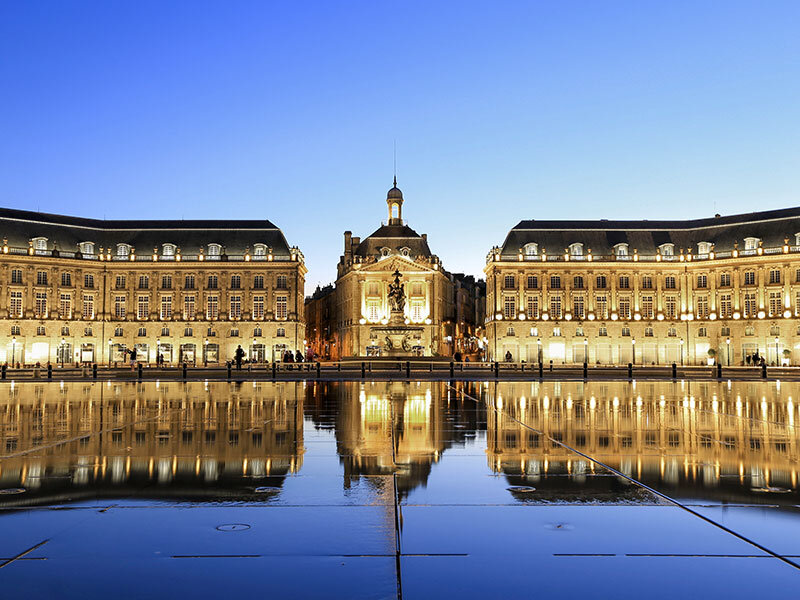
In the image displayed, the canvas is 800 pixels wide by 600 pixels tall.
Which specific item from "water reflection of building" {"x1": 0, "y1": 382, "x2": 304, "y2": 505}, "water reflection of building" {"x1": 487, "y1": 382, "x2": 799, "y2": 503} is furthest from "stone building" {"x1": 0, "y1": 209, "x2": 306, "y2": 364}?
"water reflection of building" {"x1": 487, "y1": 382, "x2": 799, "y2": 503}

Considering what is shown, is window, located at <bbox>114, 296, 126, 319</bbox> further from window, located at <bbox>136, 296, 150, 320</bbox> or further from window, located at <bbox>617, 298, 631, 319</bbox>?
window, located at <bbox>617, 298, 631, 319</bbox>

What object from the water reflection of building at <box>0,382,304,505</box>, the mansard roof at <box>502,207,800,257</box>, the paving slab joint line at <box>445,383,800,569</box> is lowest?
the paving slab joint line at <box>445,383,800,569</box>

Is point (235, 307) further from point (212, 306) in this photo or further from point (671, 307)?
point (671, 307)

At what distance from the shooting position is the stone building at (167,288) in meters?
90.6

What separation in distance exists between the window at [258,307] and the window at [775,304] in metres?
60.9

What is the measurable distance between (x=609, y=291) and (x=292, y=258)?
132ft

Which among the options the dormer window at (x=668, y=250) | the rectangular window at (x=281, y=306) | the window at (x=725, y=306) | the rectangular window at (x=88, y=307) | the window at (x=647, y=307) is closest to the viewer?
the rectangular window at (x=88, y=307)

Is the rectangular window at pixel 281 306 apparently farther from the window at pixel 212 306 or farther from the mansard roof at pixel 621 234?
the mansard roof at pixel 621 234

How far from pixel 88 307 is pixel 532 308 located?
55.0m

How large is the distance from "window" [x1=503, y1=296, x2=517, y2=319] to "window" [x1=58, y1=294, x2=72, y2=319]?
174 feet

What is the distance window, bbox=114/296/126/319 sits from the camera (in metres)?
93.2

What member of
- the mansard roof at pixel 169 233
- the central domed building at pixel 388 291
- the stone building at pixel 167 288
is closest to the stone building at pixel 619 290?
the central domed building at pixel 388 291

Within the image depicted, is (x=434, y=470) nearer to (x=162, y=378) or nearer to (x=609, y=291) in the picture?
(x=162, y=378)

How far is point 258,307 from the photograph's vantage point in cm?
9506
